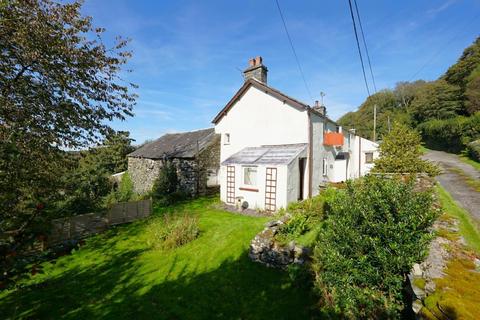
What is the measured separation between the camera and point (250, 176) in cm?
1591

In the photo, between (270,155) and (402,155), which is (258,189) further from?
(402,155)

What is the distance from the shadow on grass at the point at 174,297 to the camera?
6.54m

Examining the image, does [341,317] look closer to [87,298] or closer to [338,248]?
[338,248]

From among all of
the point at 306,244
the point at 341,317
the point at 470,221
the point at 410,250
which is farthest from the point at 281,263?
the point at 470,221

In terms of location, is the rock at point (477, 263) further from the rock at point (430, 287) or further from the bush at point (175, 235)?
the bush at point (175, 235)

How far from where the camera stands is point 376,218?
539cm

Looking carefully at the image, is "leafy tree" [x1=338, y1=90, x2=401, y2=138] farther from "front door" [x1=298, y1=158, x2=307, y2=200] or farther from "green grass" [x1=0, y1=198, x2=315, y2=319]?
"green grass" [x1=0, y1=198, x2=315, y2=319]

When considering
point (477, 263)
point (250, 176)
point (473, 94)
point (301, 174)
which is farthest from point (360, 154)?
point (477, 263)

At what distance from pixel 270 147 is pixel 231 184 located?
13.1 feet

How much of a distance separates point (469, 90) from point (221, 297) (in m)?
50.7

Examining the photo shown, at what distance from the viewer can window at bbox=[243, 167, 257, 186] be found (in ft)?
51.4

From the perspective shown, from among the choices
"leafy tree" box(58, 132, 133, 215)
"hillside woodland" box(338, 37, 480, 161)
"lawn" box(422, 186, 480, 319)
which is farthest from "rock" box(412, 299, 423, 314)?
"hillside woodland" box(338, 37, 480, 161)

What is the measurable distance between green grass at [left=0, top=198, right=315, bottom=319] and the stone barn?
928 cm

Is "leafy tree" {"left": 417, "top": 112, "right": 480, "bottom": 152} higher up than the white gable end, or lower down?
higher up
